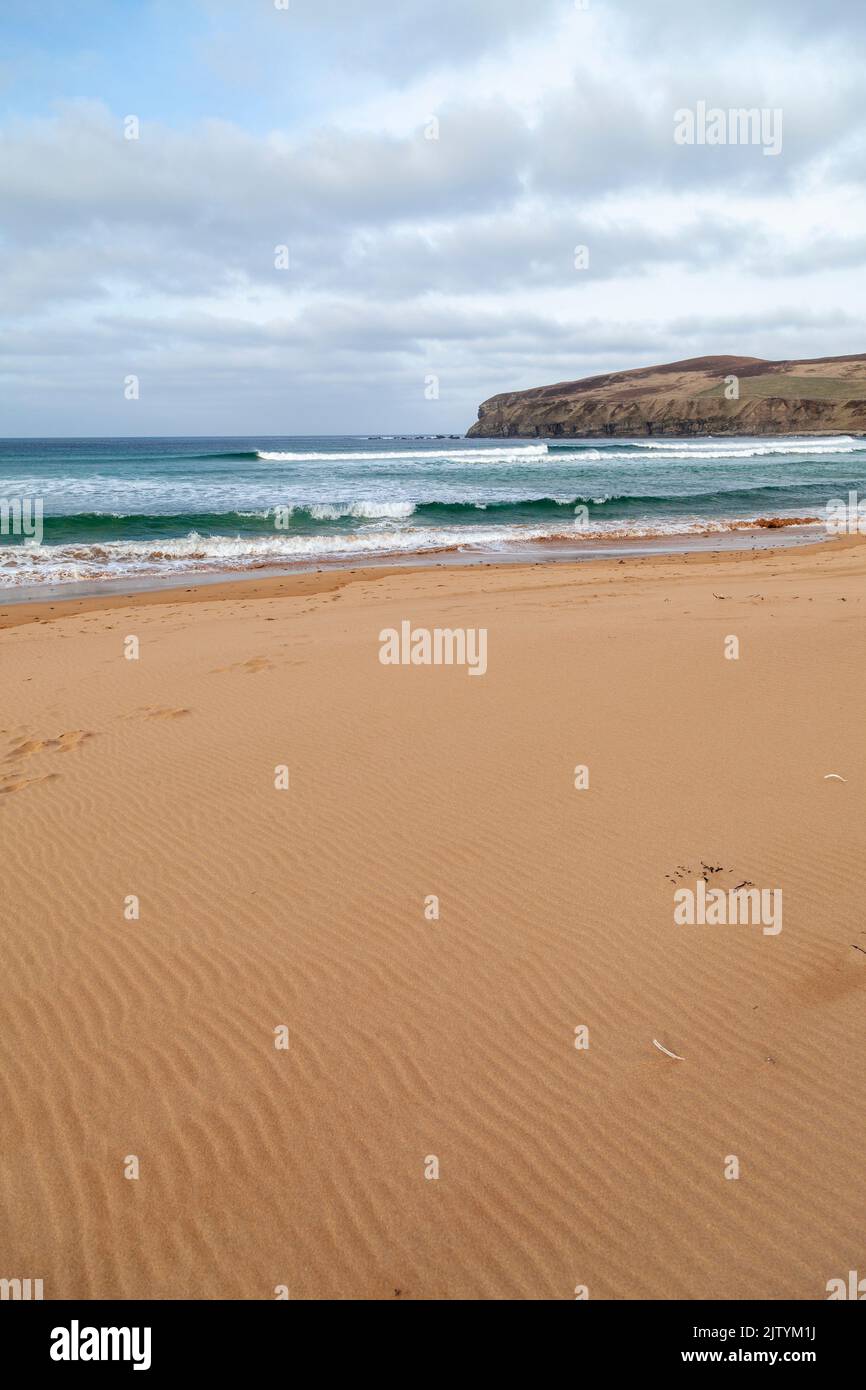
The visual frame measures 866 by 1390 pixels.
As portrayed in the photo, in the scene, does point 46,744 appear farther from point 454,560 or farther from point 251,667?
point 454,560

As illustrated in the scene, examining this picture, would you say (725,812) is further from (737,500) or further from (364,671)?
(737,500)

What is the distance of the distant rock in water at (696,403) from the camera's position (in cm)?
10519

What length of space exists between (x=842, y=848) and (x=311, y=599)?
11296mm

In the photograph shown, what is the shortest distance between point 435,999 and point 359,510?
1062 inches

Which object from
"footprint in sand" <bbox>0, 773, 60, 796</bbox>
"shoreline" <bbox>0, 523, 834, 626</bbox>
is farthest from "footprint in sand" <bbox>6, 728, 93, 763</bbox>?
"shoreline" <bbox>0, 523, 834, 626</bbox>

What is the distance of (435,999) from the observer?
384 cm

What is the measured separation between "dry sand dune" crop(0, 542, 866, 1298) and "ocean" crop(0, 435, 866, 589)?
13.6m

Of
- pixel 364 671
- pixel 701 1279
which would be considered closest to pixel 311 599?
pixel 364 671

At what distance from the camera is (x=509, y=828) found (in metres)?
5.56

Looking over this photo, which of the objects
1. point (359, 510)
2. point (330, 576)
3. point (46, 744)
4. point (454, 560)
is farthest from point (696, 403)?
point (46, 744)

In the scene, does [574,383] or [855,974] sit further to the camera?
[574,383]

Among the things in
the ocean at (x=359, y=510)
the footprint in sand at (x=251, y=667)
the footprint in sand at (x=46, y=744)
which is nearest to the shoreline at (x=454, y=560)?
the ocean at (x=359, y=510)

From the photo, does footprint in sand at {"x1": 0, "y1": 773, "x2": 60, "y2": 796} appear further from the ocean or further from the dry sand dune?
the ocean

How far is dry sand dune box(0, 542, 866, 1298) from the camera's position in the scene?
2.73m
